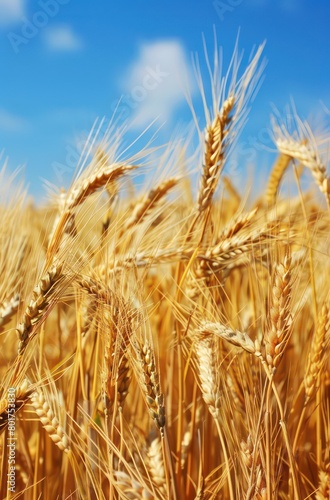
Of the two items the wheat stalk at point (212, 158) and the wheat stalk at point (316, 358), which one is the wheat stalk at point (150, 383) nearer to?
the wheat stalk at point (316, 358)

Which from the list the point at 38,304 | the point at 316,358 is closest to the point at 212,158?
the point at 316,358

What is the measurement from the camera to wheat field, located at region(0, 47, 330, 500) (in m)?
1.04

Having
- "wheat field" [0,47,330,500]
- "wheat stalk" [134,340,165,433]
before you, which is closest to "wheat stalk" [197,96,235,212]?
"wheat field" [0,47,330,500]

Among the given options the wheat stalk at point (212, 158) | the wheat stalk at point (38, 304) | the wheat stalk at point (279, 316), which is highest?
the wheat stalk at point (212, 158)

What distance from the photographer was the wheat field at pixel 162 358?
1045 millimetres

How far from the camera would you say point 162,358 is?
191 centimetres

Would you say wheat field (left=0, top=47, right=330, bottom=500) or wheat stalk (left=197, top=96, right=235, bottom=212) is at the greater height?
wheat stalk (left=197, top=96, right=235, bottom=212)

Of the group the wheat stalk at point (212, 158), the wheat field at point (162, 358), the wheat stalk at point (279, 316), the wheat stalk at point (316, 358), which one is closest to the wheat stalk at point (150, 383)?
the wheat field at point (162, 358)

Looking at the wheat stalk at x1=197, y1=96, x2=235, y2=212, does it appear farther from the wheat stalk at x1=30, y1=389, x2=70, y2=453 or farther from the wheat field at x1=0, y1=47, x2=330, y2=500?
the wheat stalk at x1=30, y1=389, x2=70, y2=453

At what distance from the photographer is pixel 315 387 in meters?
1.26

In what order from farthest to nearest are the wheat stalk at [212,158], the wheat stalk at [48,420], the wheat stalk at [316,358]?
the wheat stalk at [212,158], the wheat stalk at [316,358], the wheat stalk at [48,420]

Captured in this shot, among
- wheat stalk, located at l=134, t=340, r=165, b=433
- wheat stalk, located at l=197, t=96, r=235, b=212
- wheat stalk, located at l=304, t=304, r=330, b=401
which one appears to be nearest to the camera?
wheat stalk, located at l=134, t=340, r=165, b=433

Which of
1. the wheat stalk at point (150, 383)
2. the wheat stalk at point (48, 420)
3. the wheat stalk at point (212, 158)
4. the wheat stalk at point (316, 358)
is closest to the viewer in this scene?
the wheat stalk at point (150, 383)

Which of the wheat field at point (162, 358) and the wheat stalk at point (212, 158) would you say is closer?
the wheat field at point (162, 358)
